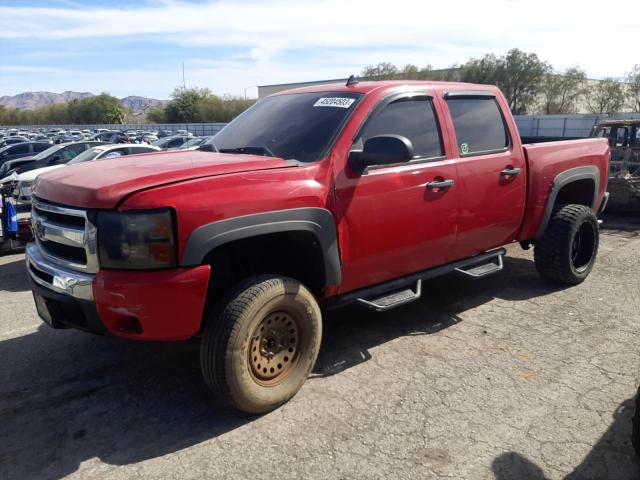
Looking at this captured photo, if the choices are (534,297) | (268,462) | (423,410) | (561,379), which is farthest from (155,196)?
(534,297)

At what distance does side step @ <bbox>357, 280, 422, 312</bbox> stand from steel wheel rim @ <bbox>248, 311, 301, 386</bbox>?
58 cm

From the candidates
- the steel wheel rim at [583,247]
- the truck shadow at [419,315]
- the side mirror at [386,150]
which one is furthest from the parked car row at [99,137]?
the side mirror at [386,150]

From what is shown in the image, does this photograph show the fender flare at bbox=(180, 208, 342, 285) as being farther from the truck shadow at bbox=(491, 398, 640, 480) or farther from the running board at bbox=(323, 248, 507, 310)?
the truck shadow at bbox=(491, 398, 640, 480)

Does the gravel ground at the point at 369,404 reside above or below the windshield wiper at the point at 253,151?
below

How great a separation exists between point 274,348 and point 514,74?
55048 millimetres

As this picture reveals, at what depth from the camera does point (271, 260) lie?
375 cm

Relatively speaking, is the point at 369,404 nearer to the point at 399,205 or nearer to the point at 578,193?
the point at 399,205

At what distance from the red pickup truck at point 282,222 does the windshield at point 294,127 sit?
16 millimetres

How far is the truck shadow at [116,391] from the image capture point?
310 cm

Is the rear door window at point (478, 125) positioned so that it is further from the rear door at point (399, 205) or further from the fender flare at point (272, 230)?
the fender flare at point (272, 230)

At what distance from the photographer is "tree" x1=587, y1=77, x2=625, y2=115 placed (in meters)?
48.5

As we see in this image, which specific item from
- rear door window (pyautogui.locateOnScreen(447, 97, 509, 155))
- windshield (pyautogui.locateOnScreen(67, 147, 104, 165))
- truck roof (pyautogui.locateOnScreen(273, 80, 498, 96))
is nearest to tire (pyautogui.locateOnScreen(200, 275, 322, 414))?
truck roof (pyautogui.locateOnScreen(273, 80, 498, 96))

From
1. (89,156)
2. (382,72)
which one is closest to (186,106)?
(382,72)

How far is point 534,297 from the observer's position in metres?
5.51
